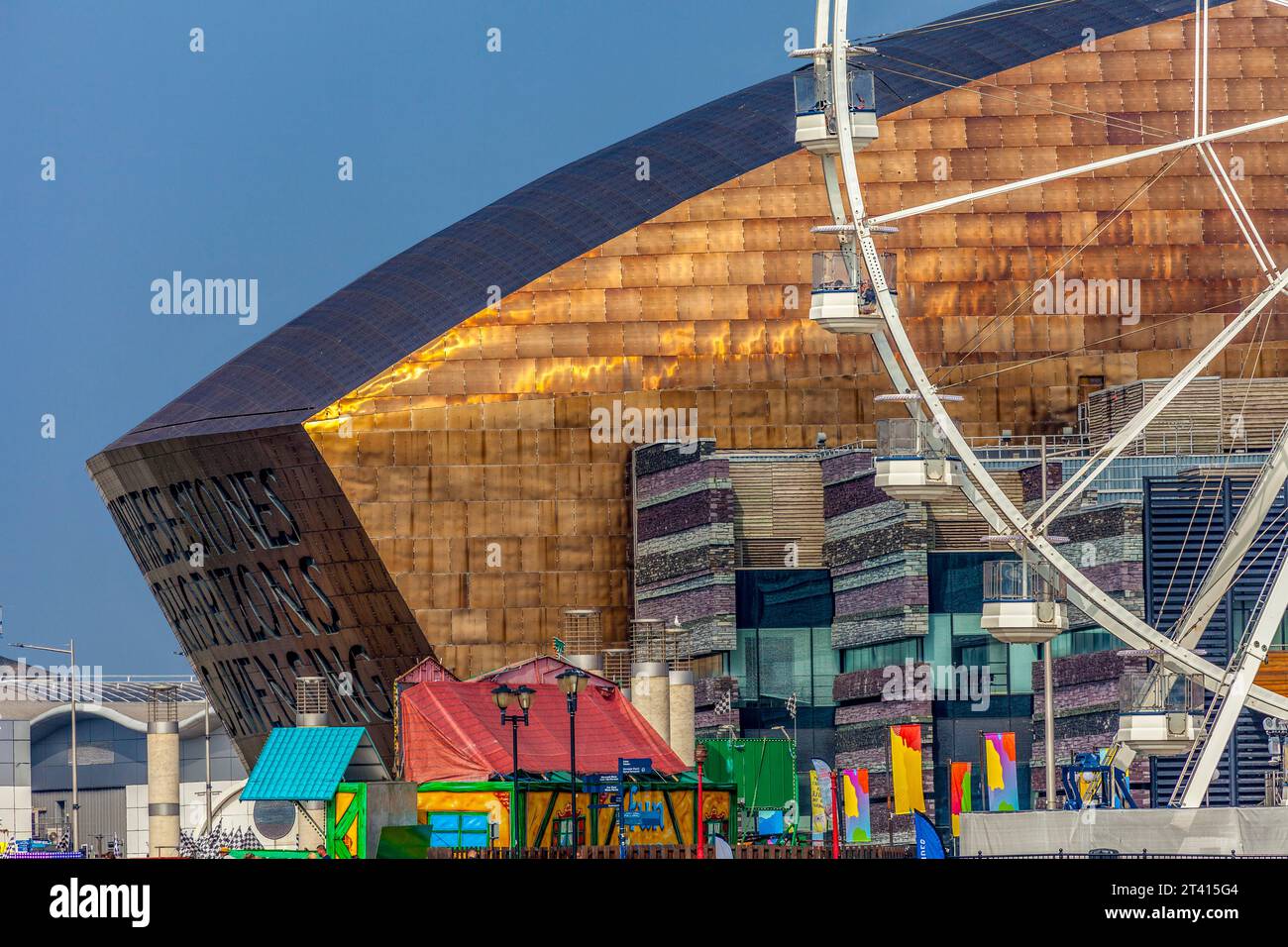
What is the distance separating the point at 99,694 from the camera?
16750 cm

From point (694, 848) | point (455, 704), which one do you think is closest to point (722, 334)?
point (455, 704)

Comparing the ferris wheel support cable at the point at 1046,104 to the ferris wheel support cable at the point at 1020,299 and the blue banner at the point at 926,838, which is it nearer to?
the ferris wheel support cable at the point at 1020,299

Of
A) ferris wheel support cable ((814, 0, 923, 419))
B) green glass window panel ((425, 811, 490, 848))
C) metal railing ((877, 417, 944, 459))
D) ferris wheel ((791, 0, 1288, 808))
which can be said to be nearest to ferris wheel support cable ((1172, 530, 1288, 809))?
ferris wheel ((791, 0, 1288, 808))

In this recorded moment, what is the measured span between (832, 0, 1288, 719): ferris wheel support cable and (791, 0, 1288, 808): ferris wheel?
0.04 meters

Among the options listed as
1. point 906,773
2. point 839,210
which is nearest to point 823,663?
point 906,773

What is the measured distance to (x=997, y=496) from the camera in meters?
57.4

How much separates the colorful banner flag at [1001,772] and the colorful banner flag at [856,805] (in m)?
4.08

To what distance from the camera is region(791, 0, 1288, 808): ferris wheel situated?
56281 mm

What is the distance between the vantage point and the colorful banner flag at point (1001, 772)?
3123 inches

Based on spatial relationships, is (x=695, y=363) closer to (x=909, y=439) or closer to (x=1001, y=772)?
(x=1001, y=772)

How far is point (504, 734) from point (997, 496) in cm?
2511

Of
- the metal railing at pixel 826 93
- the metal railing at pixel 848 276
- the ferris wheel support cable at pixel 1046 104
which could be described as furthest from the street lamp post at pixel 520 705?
the ferris wheel support cable at pixel 1046 104

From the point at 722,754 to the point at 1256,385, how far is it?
74.3ft
